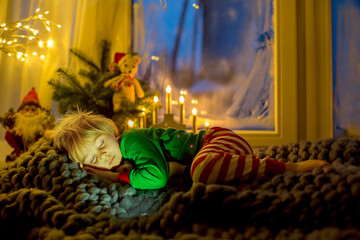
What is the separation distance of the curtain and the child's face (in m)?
0.94

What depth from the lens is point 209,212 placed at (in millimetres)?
521

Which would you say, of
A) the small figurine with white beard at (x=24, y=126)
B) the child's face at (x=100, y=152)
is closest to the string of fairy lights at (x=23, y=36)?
the small figurine with white beard at (x=24, y=126)

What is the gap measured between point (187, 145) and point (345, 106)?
133cm

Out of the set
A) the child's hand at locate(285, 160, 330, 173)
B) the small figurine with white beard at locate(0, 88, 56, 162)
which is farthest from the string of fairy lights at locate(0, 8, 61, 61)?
the child's hand at locate(285, 160, 330, 173)

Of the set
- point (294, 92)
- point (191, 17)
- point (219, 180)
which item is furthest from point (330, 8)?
point (219, 180)

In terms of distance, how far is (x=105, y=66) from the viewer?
1806 millimetres

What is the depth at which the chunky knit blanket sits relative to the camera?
48cm

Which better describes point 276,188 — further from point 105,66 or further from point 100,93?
point 105,66

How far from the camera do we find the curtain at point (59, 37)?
1.75m

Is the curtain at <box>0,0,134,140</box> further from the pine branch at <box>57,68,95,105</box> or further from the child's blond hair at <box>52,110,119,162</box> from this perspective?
the child's blond hair at <box>52,110,119,162</box>

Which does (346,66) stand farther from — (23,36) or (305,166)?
(23,36)

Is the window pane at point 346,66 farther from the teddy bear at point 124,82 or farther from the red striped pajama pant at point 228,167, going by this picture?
the red striped pajama pant at point 228,167

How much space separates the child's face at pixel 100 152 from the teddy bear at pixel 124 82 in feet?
2.19

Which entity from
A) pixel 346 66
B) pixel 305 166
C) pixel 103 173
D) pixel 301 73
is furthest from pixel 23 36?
pixel 346 66
